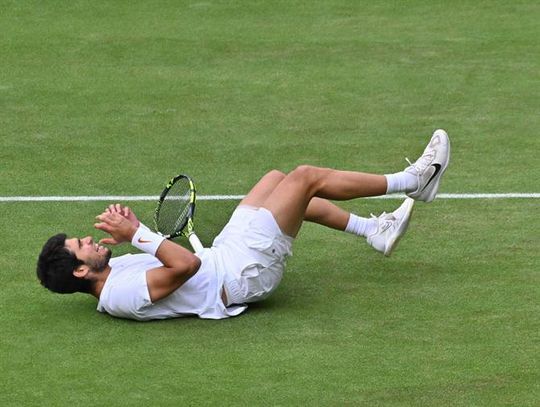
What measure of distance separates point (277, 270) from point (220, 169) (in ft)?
10.3

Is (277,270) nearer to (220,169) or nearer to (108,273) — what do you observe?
(108,273)

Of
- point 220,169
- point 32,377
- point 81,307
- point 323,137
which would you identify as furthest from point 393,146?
point 32,377

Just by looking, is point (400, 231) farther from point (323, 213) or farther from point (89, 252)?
point (89, 252)

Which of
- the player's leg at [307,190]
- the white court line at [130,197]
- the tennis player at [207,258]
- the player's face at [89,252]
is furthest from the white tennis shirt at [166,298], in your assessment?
the white court line at [130,197]

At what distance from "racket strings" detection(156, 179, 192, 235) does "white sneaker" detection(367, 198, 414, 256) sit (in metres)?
1.44

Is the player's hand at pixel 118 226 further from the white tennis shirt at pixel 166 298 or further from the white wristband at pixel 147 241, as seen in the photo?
the white tennis shirt at pixel 166 298

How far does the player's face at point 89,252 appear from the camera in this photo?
10.3 metres

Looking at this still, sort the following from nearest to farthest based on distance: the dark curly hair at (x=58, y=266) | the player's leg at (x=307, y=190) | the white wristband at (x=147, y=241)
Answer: the white wristband at (x=147, y=241), the dark curly hair at (x=58, y=266), the player's leg at (x=307, y=190)

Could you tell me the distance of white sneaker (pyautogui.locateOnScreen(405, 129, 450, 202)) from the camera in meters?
11.0

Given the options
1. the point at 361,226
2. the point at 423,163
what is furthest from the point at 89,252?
the point at 423,163

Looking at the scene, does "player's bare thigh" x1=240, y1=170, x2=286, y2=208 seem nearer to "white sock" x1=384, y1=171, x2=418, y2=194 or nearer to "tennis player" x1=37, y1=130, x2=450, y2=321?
"tennis player" x1=37, y1=130, x2=450, y2=321

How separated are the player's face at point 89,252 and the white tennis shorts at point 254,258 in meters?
0.81

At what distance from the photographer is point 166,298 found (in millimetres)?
10367

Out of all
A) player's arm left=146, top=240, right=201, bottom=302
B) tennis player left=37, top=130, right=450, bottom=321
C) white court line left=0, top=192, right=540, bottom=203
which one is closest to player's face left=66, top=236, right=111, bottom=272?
tennis player left=37, top=130, right=450, bottom=321
